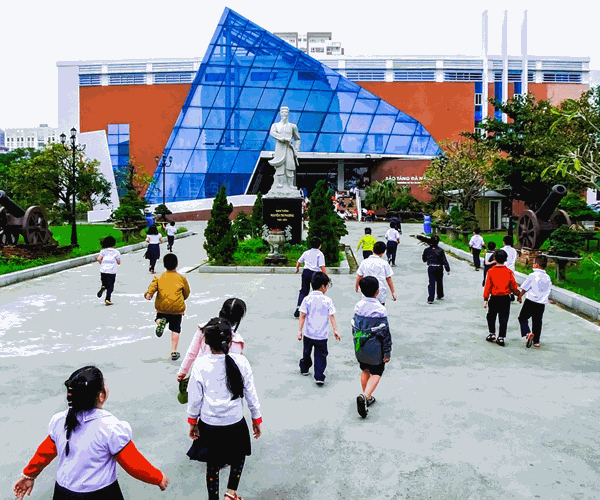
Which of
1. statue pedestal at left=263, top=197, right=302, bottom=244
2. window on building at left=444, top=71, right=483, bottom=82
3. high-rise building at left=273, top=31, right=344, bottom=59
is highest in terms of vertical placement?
high-rise building at left=273, top=31, right=344, bottom=59

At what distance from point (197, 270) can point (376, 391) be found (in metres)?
10.9

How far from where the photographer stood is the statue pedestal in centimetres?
1867

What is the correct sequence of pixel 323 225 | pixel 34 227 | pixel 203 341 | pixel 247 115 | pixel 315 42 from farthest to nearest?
pixel 315 42 → pixel 247 115 → pixel 34 227 → pixel 323 225 → pixel 203 341

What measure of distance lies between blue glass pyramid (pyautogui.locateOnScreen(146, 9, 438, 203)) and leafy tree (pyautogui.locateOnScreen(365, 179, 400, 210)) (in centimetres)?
492

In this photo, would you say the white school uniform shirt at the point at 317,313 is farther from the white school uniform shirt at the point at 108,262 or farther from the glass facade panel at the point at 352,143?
the glass facade panel at the point at 352,143

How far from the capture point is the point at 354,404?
5.44 meters

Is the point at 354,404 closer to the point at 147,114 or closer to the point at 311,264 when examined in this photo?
the point at 311,264

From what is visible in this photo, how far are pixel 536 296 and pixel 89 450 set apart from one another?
259 inches

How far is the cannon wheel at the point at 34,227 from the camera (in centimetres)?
1716

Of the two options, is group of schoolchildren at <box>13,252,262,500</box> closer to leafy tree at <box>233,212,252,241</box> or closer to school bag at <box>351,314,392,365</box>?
school bag at <box>351,314,392,365</box>

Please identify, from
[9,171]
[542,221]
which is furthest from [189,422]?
[9,171]

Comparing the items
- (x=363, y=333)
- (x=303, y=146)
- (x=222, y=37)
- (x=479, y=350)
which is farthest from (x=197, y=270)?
(x=222, y=37)

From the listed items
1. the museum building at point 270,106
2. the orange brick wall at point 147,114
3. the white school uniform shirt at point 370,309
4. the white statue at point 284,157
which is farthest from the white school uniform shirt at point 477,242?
the orange brick wall at point 147,114

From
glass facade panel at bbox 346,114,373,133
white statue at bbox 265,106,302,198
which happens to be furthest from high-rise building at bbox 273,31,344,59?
white statue at bbox 265,106,302,198
